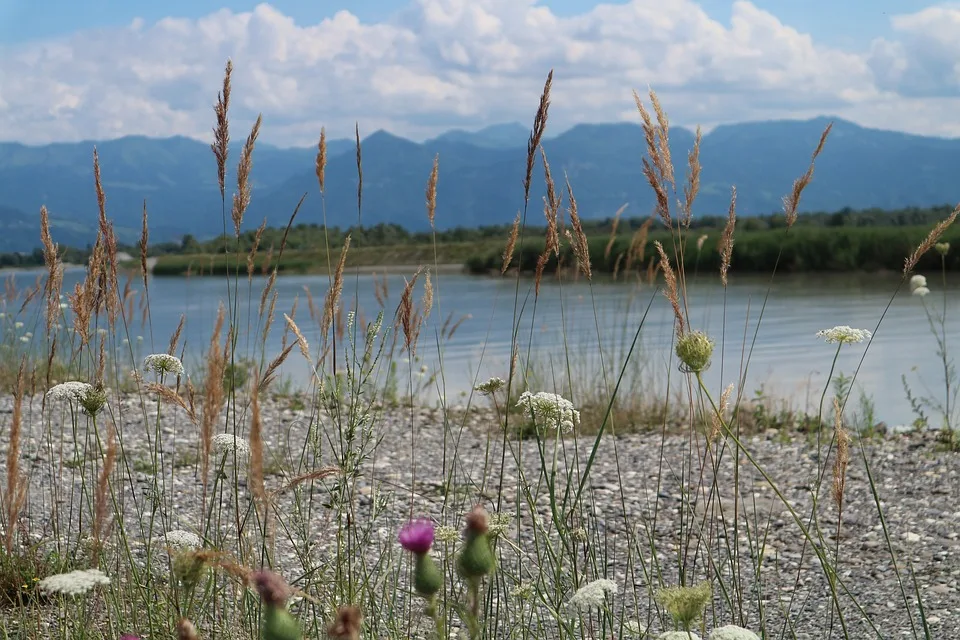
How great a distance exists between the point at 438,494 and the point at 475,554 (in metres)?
3.49

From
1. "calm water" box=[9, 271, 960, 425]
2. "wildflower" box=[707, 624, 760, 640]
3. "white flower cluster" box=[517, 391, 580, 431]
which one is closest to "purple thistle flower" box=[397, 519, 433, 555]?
"wildflower" box=[707, 624, 760, 640]

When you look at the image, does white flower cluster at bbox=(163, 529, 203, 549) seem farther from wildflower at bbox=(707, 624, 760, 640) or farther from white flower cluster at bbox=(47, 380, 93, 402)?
wildflower at bbox=(707, 624, 760, 640)

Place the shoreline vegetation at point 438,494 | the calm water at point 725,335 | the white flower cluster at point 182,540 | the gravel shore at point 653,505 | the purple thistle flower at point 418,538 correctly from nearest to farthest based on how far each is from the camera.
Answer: the purple thistle flower at point 418,538 → the shoreline vegetation at point 438,494 → the white flower cluster at point 182,540 → the gravel shore at point 653,505 → the calm water at point 725,335

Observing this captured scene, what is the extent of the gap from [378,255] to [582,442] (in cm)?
2784

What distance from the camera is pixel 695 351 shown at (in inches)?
57.8

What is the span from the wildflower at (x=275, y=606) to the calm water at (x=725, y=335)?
2.59 meters

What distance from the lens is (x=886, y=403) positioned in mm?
8195

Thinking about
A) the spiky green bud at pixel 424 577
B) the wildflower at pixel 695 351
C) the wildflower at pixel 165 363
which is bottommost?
the spiky green bud at pixel 424 577

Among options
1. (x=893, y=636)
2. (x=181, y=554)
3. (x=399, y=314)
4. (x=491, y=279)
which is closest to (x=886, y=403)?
(x=893, y=636)

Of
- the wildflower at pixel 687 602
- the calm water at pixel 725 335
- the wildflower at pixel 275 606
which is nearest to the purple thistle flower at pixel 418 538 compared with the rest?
the wildflower at pixel 275 606

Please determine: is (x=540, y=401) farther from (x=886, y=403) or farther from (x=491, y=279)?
(x=491, y=279)

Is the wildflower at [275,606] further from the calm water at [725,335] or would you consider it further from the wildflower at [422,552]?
the calm water at [725,335]

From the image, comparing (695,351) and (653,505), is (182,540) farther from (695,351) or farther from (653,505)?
(653,505)

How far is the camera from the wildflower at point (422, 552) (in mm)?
935
